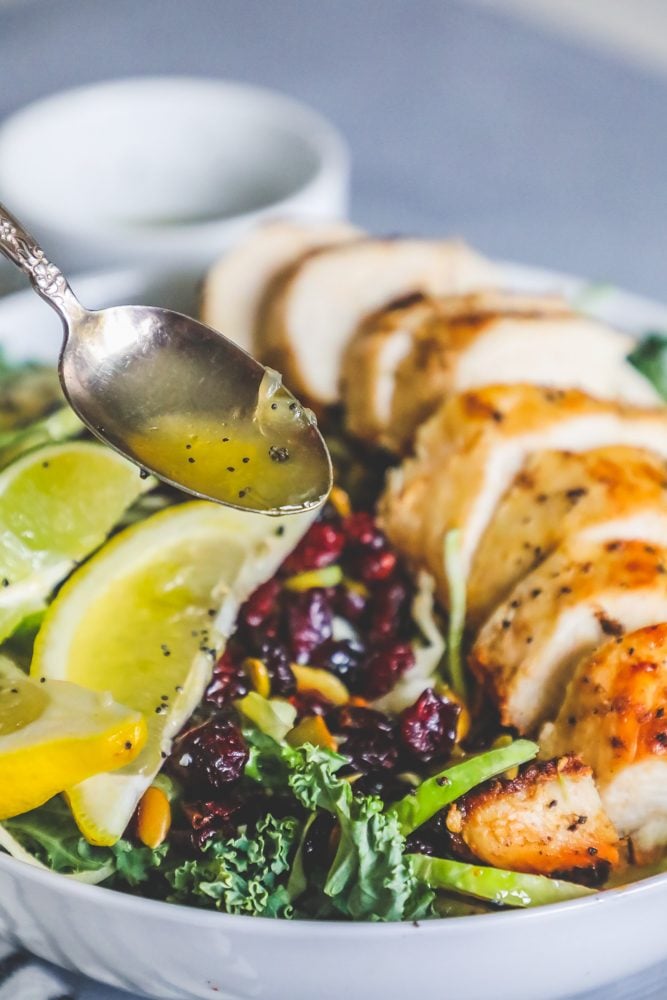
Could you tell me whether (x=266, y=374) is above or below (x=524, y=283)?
above

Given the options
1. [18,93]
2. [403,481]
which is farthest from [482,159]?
[403,481]

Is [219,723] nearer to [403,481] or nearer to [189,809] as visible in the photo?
[189,809]

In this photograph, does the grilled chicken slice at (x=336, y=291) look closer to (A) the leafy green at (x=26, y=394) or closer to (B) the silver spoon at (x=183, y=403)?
(A) the leafy green at (x=26, y=394)

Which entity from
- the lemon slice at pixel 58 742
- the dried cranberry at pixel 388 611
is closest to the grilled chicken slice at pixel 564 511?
the dried cranberry at pixel 388 611

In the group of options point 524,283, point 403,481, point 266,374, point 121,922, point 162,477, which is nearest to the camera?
point 121,922

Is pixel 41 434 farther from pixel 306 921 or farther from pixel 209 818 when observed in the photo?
pixel 306 921

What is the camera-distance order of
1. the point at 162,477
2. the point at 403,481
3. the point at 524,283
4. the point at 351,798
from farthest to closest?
1. the point at 524,283
2. the point at 403,481
3. the point at 162,477
4. the point at 351,798

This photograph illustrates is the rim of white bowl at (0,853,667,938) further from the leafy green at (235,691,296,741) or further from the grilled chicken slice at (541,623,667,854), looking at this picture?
the leafy green at (235,691,296,741)
